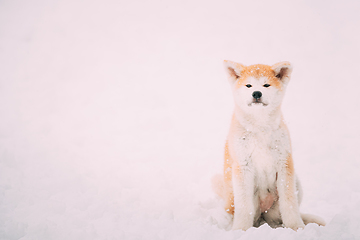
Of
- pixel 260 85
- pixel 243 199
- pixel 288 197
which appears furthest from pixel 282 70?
pixel 243 199

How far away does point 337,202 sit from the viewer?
475 cm

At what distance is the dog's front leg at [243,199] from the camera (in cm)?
348

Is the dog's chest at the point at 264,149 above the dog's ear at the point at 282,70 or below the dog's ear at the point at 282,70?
below

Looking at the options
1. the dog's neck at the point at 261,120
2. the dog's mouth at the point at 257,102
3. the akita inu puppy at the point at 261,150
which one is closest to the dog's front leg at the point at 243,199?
the akita inu puppy at the point at 261,150

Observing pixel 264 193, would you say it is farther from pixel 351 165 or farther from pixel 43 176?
pixel 43 176

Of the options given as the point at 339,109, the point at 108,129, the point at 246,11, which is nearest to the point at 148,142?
the point at 108,129

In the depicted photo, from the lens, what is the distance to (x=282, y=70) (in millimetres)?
3629

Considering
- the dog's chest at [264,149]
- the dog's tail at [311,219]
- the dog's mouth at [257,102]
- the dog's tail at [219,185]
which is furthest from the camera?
the dog's tail at [219,185]

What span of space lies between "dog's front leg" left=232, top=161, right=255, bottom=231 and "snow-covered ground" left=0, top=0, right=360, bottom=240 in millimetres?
262

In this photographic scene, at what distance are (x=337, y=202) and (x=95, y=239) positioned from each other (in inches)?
152

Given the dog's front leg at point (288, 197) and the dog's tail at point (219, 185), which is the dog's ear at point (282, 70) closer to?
the dog's front leg at point (288, 197)

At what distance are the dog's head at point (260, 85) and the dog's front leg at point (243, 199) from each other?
0.78 meters

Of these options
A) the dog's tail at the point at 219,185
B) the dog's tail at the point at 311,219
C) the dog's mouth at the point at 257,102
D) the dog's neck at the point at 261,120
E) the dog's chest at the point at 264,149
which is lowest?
the dog's tail at the point at 311,219

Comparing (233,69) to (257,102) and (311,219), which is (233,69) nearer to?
(257,102)
